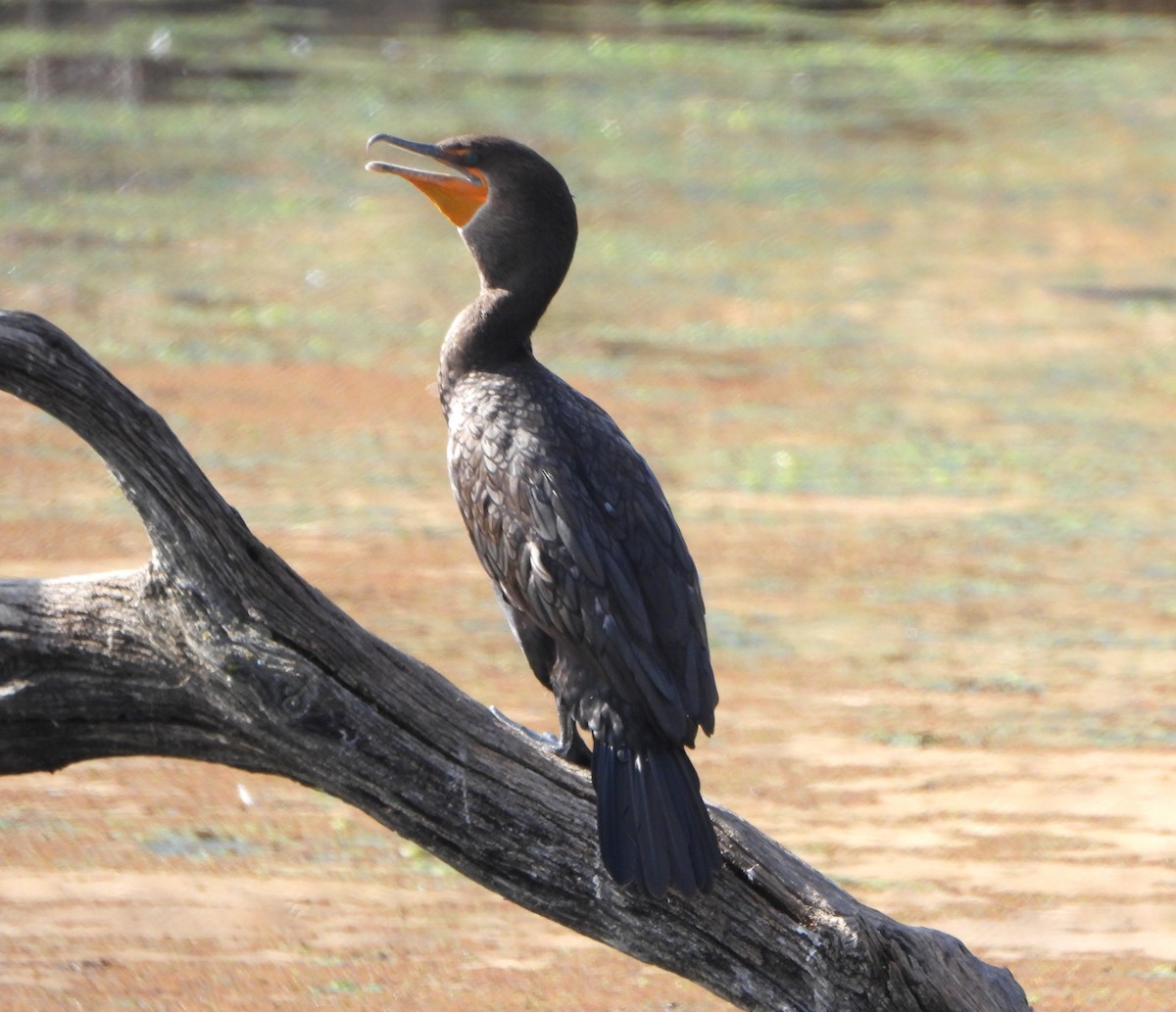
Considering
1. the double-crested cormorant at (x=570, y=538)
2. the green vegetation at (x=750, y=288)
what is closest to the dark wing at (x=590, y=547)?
the double-crested cormorant at (x=570, y=538)

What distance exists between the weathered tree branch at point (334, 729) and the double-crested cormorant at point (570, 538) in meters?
0.17

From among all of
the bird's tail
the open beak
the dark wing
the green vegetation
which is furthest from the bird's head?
the green vegetation

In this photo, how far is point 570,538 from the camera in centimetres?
369

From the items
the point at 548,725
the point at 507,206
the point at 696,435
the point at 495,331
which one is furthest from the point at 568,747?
the point at 696,435

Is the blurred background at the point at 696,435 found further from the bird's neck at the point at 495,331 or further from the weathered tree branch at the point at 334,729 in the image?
the bird's neck at the point at 495,331

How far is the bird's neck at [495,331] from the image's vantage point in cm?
412

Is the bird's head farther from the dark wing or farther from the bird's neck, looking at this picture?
the dark wing

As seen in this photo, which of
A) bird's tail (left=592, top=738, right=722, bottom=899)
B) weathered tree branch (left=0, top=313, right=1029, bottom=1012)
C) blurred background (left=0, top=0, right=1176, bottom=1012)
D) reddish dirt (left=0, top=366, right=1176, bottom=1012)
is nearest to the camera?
bird's tail (left=592, top=738, right=722, bottom=899)

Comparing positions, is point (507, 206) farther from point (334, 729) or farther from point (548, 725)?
point (548, 725)

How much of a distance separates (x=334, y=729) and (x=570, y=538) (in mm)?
539

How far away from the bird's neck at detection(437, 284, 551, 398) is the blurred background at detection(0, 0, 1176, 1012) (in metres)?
1.73

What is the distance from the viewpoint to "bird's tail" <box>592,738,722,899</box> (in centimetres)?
329

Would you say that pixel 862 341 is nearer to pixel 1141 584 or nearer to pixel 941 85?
pixel 1141 584

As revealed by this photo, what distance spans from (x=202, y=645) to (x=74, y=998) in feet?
6.24
